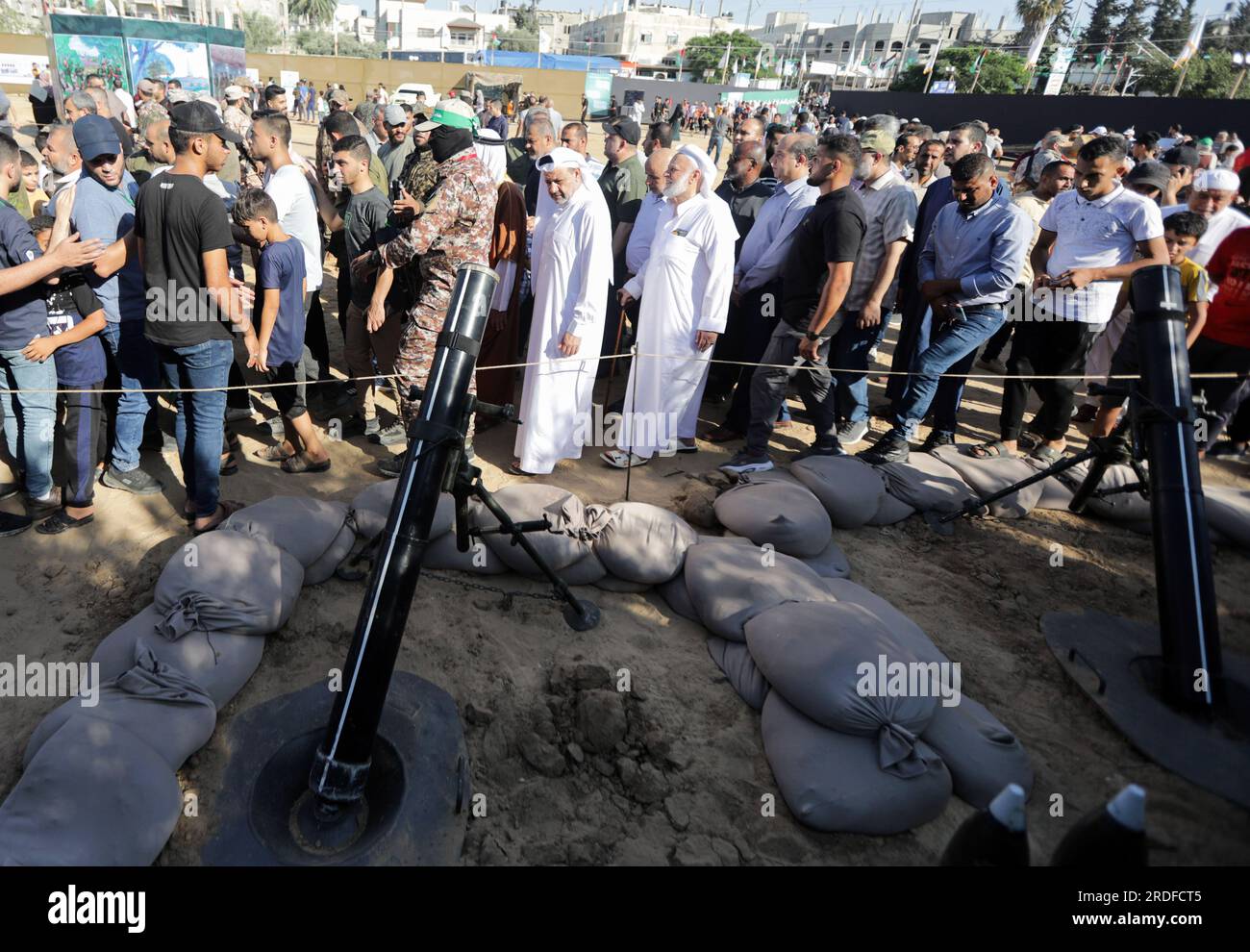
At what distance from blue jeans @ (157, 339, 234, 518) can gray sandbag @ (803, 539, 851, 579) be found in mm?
2905

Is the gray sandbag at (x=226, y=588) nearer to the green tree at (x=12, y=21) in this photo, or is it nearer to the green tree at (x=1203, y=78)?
the green tree at (x=1203, y=78)

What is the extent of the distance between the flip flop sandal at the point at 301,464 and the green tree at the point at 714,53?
5446 cm

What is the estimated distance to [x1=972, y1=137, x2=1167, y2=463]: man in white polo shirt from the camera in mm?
4133

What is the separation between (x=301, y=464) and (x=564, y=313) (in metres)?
1.85

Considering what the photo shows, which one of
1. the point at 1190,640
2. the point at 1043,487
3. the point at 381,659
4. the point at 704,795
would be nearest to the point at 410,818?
the point at 381,659

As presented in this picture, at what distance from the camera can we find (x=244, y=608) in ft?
8.50

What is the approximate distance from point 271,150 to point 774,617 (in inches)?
167

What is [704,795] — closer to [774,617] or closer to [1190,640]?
[774,617]

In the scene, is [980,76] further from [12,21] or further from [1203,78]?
[12,21]

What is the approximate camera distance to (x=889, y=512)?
156 inches

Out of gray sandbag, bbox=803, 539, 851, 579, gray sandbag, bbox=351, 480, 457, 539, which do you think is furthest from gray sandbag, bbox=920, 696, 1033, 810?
gray sandbag, bbox=351, 480, 457, 539

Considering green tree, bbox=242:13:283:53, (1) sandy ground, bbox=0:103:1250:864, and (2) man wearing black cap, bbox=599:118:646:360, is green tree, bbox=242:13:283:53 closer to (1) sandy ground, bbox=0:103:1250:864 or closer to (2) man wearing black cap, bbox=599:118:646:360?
(2) man wearing black cap, bbox=599:118:646:360
